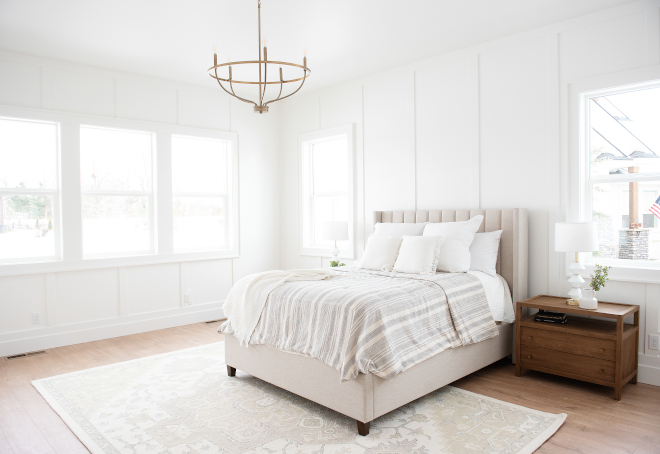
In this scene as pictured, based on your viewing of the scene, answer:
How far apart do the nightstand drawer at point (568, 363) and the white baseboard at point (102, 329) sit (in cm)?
360

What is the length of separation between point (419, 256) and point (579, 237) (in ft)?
3.76

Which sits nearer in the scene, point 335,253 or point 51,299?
point 51,299

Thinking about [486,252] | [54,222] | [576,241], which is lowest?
[486,252]

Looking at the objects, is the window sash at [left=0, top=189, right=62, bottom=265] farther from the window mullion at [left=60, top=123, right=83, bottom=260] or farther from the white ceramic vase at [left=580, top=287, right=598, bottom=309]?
the white ceramic vase at [left=580, top=287, right=598, bottom=309]

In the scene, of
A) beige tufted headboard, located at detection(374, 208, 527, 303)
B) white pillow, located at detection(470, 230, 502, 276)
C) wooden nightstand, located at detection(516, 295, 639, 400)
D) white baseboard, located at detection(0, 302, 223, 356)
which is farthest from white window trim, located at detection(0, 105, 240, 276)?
wooden nightstand, located at detection(516, 295, 639, 400)

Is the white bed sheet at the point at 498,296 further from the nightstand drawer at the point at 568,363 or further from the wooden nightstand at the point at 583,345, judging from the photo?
the nightstand drawer at the point at 568,363

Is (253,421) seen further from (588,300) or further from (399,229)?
(588,300)

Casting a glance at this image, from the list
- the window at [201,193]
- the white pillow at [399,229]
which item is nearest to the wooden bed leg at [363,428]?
the white pillow at [399,229]

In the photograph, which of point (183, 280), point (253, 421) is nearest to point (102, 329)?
point (183, 280)

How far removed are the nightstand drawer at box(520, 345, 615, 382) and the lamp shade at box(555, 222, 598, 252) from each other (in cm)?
75

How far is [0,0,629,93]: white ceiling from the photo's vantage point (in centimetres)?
334

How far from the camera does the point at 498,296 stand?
11.9 ft

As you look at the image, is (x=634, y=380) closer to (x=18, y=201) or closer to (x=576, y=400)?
(x=576, y=400)

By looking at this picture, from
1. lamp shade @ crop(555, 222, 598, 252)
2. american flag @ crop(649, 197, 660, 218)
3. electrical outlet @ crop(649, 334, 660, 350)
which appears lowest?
electrical outlet @ crop(649, 334, 660, 350)
